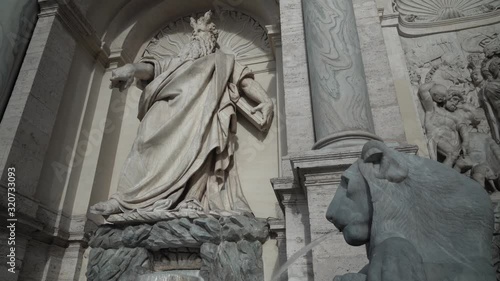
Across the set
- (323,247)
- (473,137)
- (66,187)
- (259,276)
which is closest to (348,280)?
(323,247)

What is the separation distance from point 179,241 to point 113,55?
11.9 feet

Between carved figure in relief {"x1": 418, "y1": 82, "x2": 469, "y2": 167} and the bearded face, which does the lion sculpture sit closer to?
carved figure in relief {"x1": 418, "y1": 82, "x2": 469, "y2": 167}

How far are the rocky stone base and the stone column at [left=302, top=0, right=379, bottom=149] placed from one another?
3.93 ft

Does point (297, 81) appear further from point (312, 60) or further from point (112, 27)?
point (112, 27)

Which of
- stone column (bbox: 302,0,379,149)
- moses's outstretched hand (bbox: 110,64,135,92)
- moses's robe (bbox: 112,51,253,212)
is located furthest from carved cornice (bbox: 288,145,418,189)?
moses's outstretched hand (bbox: 110,64,135,92)

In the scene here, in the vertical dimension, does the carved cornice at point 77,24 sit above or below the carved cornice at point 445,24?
above

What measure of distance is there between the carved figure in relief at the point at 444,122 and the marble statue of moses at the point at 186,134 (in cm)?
180

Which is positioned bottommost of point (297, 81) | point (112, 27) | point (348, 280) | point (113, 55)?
point (348, 280)

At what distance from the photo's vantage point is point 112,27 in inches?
237

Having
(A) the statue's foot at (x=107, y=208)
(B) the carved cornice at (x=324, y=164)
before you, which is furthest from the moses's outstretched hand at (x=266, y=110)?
(A) the statue's foot at (x=107, y=208)

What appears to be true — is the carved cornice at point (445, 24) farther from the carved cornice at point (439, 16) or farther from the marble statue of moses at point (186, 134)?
the marble statue of moses at point (186, 134)

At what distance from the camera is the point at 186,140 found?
14.1 ft

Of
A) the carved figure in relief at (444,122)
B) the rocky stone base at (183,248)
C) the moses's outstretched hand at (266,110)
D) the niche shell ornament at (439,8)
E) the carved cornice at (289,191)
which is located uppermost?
the niche shell ornament at (439,8)

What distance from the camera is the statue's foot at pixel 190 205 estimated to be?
147 inches
